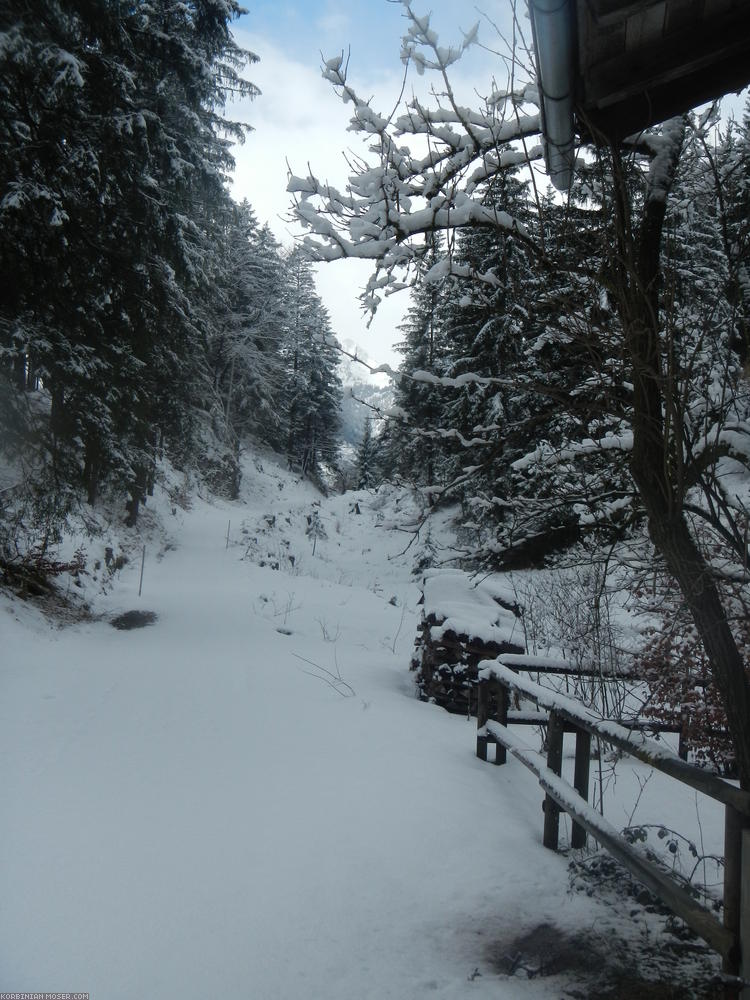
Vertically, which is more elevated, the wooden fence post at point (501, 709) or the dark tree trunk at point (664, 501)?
the dark tree trunk at point (664, 501)

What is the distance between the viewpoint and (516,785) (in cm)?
498

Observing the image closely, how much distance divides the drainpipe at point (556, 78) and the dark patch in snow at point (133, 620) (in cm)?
953

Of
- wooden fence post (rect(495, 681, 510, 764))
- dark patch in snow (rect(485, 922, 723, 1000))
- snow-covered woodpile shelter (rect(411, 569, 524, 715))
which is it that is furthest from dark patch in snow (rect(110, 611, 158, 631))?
dark patch in snow (rect(485, 922, 723, 1000))

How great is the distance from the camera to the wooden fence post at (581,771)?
378 centimetres

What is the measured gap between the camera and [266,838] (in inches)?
144

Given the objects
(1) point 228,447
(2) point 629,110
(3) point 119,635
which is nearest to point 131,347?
(3) point 119,635

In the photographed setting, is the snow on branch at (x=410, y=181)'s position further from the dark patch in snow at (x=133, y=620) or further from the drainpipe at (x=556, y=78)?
the dark patch in snow at (x=133, y=620)

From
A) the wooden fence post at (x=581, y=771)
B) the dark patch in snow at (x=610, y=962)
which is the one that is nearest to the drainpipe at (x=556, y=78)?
the wooden fence post at (x=581, y=771)

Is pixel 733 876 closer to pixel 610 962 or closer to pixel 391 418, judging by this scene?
pixel 610 962

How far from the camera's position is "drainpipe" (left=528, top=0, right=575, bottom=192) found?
195 cm

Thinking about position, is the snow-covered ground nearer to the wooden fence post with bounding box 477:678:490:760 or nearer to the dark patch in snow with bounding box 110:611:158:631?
the wooden fence post with bounding box 477:678:490:760

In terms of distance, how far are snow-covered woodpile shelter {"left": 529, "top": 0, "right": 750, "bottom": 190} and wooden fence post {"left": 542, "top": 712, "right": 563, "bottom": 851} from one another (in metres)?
3.24

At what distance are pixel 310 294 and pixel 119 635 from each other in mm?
37497

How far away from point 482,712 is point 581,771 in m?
1.60
